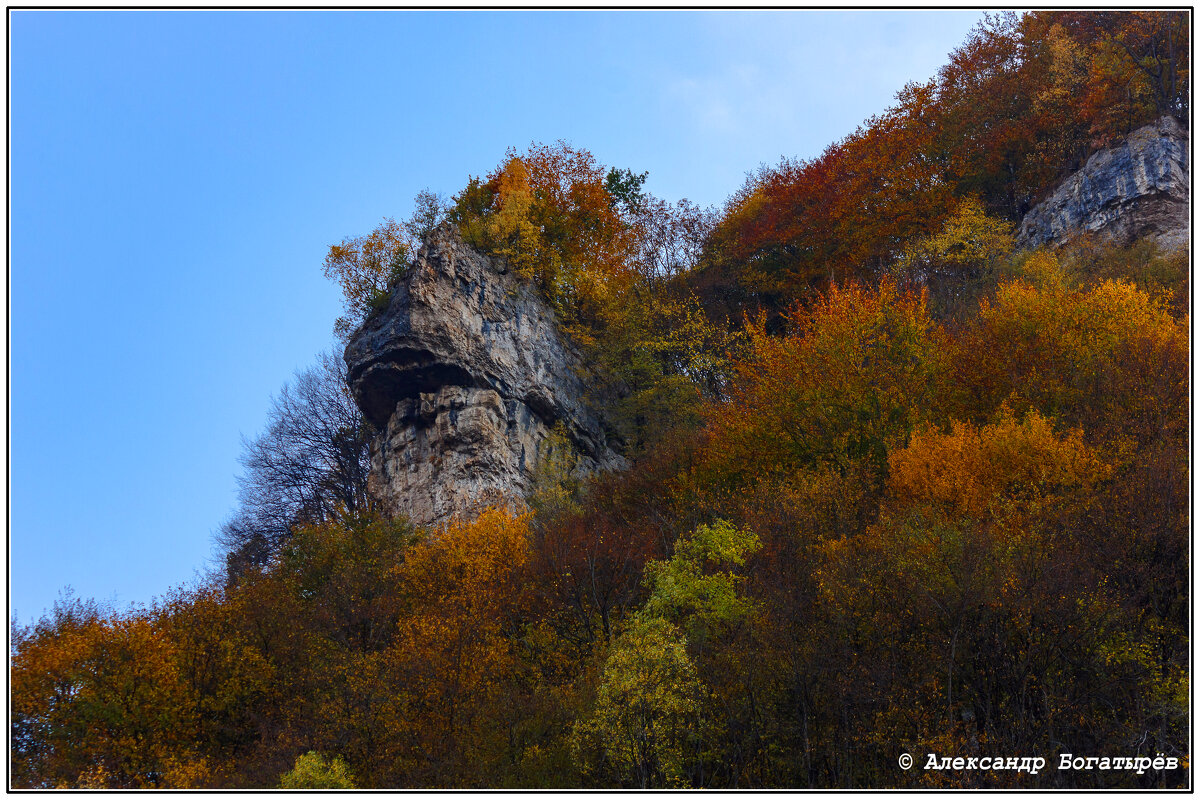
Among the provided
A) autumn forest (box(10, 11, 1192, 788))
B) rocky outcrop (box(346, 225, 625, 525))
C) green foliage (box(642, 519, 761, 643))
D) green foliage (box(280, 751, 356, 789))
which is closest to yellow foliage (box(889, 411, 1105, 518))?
autumn forest (box(10, 11, 1192, 788))

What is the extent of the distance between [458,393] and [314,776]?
2257cm

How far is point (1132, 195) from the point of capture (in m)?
38.8

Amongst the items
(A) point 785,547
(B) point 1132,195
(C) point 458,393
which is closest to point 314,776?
(A) point 785,547

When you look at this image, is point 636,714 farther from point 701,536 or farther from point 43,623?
point 43,623

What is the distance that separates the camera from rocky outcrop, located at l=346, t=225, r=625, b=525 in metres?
37.7

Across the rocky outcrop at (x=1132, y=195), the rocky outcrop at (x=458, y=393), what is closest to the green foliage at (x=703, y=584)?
the rocky outcrop at (x=458, y=393)

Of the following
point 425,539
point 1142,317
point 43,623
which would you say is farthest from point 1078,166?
point 43,623

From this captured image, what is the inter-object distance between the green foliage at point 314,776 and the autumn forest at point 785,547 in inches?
5.2

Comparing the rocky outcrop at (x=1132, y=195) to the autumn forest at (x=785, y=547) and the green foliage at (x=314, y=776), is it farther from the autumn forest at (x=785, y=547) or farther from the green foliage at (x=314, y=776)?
the green foliage at (x=314, y=776)

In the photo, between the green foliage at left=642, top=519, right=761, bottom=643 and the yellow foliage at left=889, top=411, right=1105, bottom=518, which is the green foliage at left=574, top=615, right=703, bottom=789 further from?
the yellow foliage at left=889, top=411, right=1105, bottom=518

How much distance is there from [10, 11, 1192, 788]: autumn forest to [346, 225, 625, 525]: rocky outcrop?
1719 millimetres

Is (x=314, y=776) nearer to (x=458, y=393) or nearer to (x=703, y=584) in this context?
(x=703, y=584)

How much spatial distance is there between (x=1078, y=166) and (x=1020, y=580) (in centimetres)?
3718

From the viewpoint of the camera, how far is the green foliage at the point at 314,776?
18281 mm
